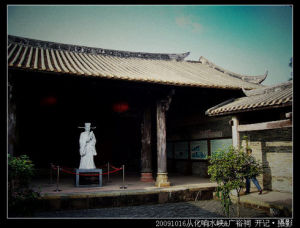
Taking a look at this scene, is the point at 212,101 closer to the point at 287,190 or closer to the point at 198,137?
the point at 198,137

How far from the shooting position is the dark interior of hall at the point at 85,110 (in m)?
8.50

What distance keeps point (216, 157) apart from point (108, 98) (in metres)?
4.93

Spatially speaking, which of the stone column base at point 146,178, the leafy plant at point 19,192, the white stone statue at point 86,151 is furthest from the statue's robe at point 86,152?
the leafy plant at point 19,192

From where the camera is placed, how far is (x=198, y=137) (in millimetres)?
11633

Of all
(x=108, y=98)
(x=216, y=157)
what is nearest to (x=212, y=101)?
(x=108, y=98)

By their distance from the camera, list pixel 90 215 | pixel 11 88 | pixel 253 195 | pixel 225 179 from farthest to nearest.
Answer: pixel 253 195, pixel 11 88, pixel 90 215, pixel 225 179

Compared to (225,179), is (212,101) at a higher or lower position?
higher

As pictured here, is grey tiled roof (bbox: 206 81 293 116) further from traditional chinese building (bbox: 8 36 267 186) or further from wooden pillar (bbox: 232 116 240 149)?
traditional chinese building (bbox: 8 36 267 186)

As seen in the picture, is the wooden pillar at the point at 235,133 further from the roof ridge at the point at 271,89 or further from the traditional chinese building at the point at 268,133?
the roof ridge at the point at 271,89

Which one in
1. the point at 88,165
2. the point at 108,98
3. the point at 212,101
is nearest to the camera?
the point at 88,165

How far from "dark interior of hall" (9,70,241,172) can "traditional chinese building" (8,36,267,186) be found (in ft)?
0.11

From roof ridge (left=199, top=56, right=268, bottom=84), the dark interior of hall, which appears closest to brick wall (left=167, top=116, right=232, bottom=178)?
the dark interior of hall
